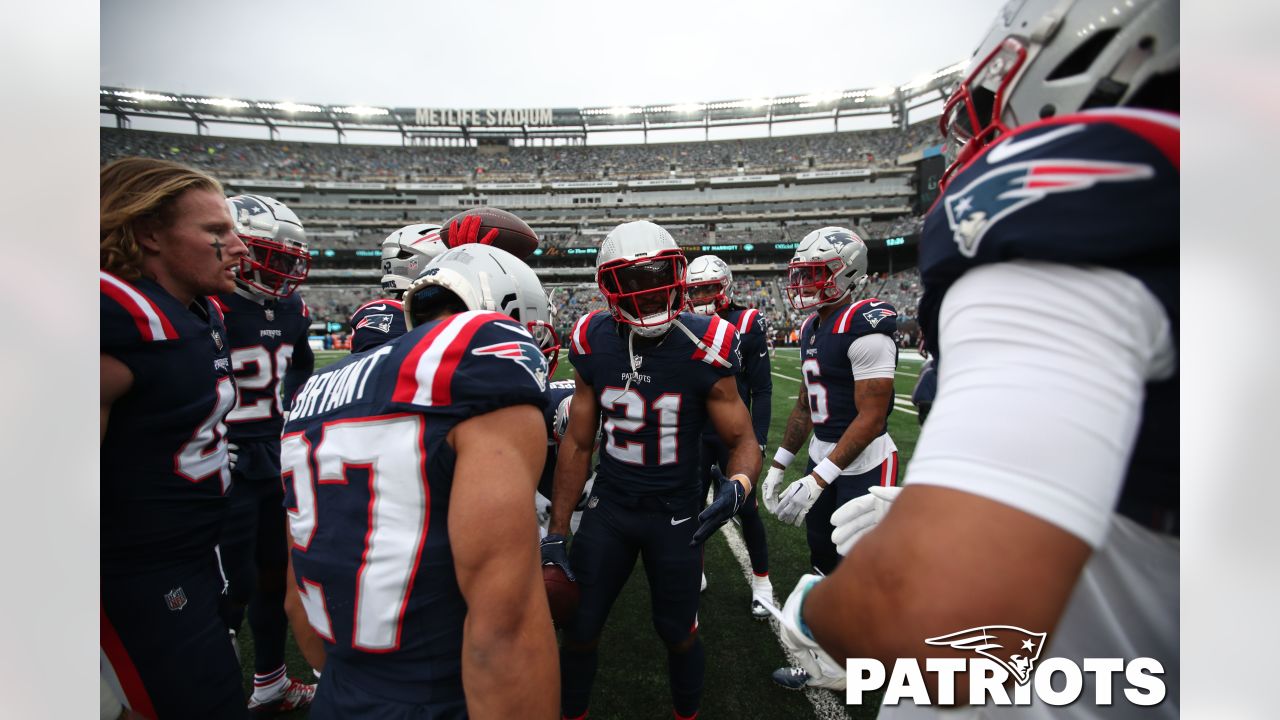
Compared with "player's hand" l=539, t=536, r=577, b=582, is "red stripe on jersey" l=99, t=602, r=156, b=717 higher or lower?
lower

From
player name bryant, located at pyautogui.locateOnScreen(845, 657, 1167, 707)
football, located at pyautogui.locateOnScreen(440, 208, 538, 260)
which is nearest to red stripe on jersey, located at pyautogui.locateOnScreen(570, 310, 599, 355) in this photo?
football, located at pyautogui.locateOnScreen(440, 208, 538, 260)

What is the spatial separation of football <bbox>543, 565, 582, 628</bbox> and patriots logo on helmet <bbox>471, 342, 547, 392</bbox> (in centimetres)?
126

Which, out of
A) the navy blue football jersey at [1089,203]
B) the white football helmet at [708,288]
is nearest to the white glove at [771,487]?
the white football helmet at [708,288]

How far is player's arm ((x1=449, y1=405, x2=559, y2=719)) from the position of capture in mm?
1136

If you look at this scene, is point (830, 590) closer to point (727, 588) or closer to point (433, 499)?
point (433, 499)

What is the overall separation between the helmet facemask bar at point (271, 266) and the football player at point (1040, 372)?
11.6ft

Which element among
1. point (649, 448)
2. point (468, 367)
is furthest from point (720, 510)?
point (468, 367)

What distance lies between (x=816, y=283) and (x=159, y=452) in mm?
3578

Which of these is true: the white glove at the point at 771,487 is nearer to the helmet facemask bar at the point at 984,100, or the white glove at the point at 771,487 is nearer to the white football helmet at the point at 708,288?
the white football helmet at the point at 708,288

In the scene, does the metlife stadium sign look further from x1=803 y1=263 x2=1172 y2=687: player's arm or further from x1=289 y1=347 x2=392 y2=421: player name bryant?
x1=803 y1=263 x2=1172 y2=687: player's arm

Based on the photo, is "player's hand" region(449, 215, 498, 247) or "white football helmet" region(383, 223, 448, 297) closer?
"player's hand" region(449, 215, 498, 247)

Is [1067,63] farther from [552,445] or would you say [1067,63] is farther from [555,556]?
[552,445]

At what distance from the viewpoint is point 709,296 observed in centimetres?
546
